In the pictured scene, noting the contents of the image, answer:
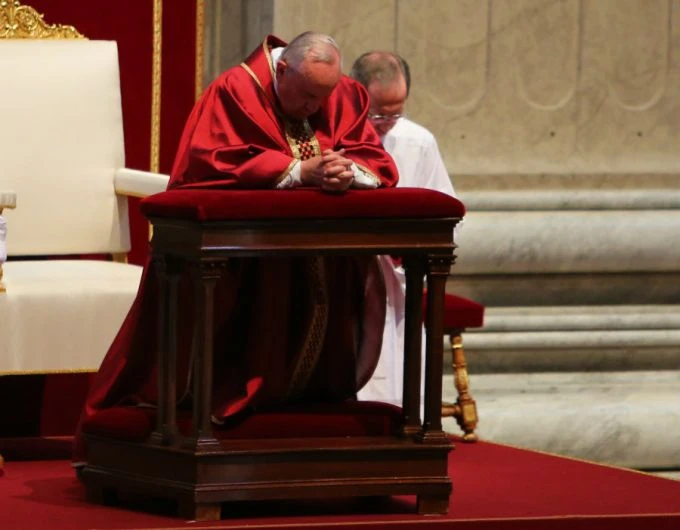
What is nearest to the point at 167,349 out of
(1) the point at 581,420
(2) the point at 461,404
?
(2) the point at 461,404

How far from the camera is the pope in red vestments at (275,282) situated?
4.74m

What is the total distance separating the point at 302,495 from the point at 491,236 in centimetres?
254

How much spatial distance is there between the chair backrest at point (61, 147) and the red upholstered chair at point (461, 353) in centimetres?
106

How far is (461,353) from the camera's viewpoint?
623 cm

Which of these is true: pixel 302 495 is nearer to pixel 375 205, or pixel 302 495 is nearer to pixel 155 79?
pixel 375 205

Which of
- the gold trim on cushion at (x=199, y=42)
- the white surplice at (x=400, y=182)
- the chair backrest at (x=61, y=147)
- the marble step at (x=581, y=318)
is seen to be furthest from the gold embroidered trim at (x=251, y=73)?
the marble step at (x=581, y=318)

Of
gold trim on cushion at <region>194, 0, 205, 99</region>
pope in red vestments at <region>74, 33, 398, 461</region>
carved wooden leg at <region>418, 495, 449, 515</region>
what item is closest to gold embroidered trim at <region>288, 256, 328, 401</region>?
pope in red vestments at <region>74, 33, 398, 461</region>

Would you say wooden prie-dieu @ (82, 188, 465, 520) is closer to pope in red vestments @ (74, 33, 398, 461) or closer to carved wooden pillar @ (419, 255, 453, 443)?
carved wooden pillar @ (419, 255, 453, 443)

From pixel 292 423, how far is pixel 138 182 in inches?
61.8

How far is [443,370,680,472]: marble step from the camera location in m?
6.79

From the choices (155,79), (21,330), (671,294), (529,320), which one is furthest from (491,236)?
(21,330)

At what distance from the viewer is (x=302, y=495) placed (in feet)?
15.1

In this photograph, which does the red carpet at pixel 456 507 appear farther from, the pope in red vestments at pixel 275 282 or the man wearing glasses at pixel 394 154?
the man wearing glasses at pixel 394 154

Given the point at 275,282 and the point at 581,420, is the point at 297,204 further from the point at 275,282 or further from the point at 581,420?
the point at 581,420
